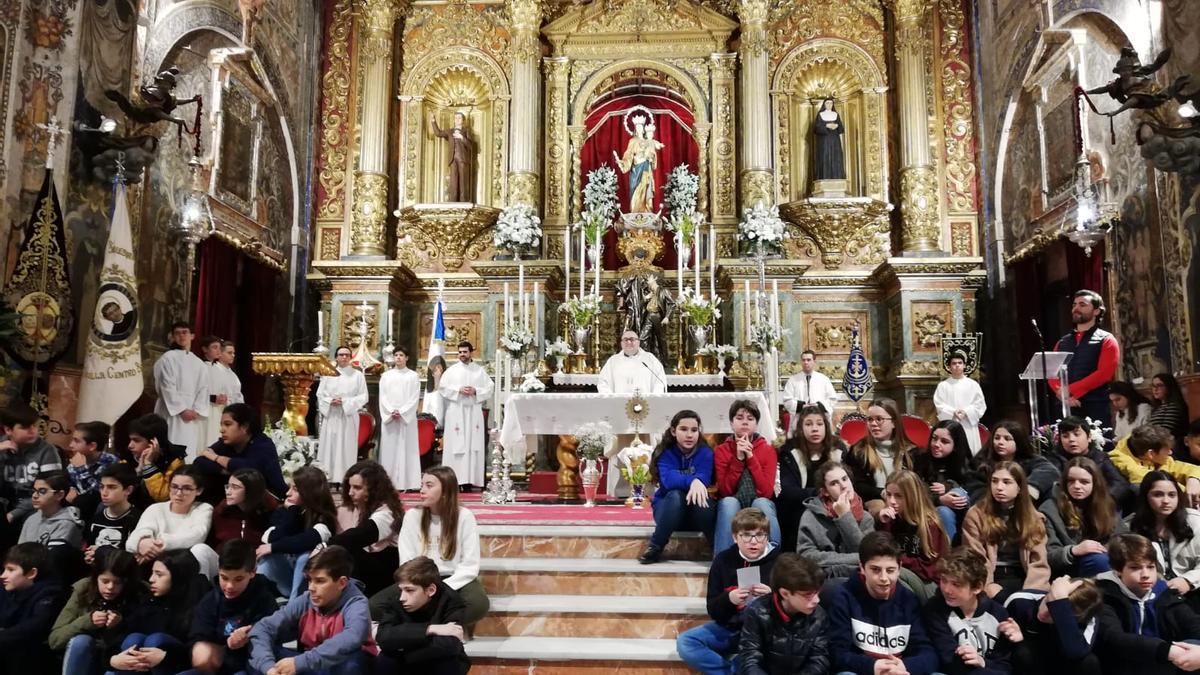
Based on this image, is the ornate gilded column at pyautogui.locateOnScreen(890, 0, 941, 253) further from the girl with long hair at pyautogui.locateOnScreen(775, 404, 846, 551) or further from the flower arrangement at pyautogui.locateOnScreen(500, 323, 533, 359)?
the girl with long hair at pyautogui.locateOnScreen(775, 404, 846, 551)

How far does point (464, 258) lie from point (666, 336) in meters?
3.18

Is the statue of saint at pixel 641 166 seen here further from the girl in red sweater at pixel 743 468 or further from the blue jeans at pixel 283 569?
the blue jeans at pixel 283 569

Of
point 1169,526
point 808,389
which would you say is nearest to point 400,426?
point 808,389

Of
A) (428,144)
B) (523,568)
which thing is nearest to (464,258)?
(428,144)

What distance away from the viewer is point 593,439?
777 centimetres

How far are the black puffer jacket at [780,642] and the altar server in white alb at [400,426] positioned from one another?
5.73 meters

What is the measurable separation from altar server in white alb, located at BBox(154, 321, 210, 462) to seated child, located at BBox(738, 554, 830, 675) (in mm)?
5963

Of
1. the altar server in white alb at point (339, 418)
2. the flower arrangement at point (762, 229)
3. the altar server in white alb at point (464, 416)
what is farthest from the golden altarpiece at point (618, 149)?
the altar server in white alb at point (339, 418)

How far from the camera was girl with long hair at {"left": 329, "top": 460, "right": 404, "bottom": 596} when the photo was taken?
4.90 metres

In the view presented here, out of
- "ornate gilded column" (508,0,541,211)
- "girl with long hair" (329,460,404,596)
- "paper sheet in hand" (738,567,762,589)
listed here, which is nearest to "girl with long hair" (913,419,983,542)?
"paper sheet in hand" (738,567,762,589)

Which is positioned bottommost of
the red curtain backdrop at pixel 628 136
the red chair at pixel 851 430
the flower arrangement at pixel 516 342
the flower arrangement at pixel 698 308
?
the red chair at pixel 851 430

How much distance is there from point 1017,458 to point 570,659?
2826 millimetres

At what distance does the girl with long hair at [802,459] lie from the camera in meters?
5.49

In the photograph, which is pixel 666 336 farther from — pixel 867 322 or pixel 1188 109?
pixel 1188 109
